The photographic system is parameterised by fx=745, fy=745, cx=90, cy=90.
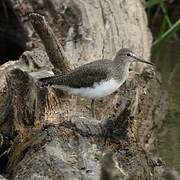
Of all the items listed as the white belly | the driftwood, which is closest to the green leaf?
the driftwood

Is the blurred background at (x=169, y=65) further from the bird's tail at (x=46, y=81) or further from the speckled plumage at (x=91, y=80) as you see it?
the bird's tail at (x=46, y=81)

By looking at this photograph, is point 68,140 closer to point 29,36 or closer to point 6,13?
point 29,36

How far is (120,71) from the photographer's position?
7.12 meters

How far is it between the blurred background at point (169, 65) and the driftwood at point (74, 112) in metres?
0.21

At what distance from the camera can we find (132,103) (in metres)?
5.42

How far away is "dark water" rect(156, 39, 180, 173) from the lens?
7902 mm

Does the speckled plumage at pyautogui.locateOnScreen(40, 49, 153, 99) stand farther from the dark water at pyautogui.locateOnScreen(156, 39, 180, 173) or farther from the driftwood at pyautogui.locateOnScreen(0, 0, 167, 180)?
the dark water at pyautogui.locateOnScreen(156, 39, 180, 173)

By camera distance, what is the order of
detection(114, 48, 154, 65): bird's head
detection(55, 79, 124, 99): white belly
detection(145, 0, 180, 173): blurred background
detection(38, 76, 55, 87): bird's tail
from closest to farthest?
detection(38, 76, 55, 87): bird's tail
detection(55, 79, 124, 99): white belly
detection(114, 48, 154, 65): bird's head
detection(145, 0, 180, 173): blurred background

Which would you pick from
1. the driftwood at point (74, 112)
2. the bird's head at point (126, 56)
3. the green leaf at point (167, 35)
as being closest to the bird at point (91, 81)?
the driftwood at point (74, 112)

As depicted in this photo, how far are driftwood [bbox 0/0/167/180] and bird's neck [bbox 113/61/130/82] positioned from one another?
6.6 inches

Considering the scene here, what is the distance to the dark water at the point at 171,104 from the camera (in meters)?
7.90

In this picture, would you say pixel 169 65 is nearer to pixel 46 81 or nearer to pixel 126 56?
pixel 126 56

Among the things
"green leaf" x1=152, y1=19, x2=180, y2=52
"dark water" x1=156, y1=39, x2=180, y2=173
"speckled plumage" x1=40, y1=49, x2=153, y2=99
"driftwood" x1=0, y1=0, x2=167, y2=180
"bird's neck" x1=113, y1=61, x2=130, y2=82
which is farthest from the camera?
"green leaf" x1=152, y1=19, x2=180, y2=52

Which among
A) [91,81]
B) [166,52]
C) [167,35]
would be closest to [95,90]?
[91,81]
